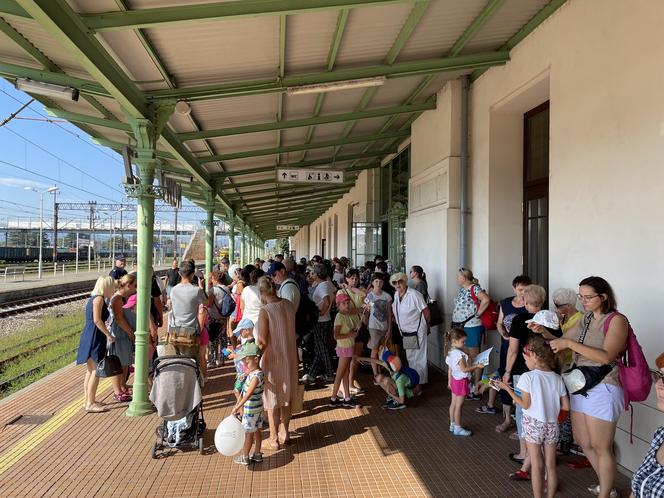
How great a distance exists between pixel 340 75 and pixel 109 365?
436 cm

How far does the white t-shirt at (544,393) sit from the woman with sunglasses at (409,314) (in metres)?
2.63

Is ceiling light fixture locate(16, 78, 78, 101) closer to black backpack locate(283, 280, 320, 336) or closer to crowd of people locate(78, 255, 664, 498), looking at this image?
crowd of people locate(78, 255, 664, 498)

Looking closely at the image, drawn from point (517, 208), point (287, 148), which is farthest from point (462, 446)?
point (287, 148)

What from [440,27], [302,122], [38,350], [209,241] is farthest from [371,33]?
[38,350]

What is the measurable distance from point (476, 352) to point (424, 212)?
3204 mm

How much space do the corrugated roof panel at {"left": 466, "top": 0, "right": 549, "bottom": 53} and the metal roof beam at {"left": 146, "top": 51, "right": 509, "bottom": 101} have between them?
12 cm

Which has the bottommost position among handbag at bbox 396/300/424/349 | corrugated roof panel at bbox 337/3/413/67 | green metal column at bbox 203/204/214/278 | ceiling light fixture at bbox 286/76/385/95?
handbag at bbox 396/300/424/349

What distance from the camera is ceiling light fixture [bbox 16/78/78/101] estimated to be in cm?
466

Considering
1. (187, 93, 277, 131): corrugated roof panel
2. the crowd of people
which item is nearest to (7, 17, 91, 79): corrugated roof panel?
(187, 93, 277, 131): corrugated roof panel

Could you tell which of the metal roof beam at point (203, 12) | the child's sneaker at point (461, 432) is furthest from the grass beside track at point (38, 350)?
the child's sneaker at point (461, 432)

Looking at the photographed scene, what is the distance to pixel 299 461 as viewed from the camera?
4277 millimetres

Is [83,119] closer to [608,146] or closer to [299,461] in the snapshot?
Result: [299,461]

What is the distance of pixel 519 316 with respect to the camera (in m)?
4.12

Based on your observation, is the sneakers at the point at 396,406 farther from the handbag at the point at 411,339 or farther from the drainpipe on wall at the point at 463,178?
the drainpipe on wall at the point at 463,178
